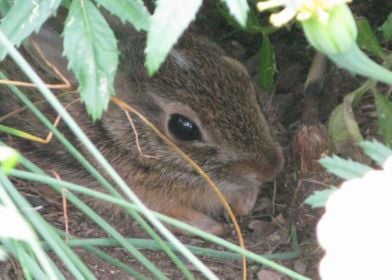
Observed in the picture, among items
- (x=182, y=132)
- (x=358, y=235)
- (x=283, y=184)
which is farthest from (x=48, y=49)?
(x=358, y=235)

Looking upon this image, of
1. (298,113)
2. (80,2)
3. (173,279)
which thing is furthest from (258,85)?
(80,2)

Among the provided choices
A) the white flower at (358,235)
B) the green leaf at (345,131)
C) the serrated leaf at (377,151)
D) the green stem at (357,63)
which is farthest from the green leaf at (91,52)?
the white flower at (358,235)

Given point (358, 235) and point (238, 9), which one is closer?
point (358, 235)

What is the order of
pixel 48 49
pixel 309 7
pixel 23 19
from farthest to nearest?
pixel 48 49 < pixel 23 19 < pixel 309 7

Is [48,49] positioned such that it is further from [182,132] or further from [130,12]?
[130,12]

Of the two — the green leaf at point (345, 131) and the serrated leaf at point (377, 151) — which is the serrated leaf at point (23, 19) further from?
the green leaf at point (345, 131)

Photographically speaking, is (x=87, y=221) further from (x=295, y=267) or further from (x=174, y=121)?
(x=295, y=267)

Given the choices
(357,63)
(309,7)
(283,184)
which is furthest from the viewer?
(283,184)
